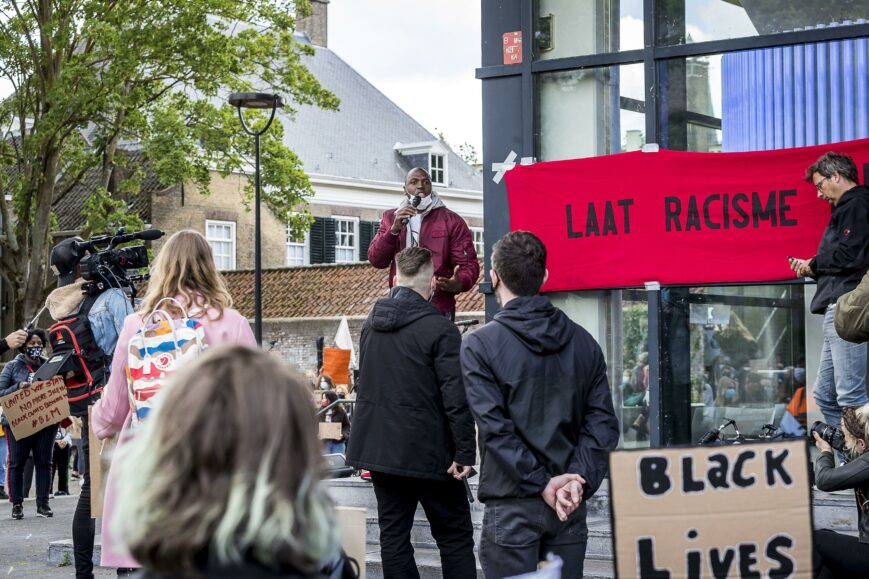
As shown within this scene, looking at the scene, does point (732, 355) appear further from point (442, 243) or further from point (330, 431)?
point (330, 431)

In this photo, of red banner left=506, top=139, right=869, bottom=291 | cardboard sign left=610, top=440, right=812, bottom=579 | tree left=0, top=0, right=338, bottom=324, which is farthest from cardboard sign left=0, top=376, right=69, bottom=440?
tree left=0, top=0, right=338, bottom=324

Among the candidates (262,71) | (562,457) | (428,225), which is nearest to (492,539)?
(562,457)

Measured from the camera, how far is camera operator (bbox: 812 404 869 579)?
5.62 meters

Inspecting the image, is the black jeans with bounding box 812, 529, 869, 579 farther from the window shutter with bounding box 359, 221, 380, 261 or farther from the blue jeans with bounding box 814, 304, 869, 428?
the window shutter with bounding box 359, 221, 380, 261

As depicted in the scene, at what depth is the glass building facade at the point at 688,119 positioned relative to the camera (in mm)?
8445

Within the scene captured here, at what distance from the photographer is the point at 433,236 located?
8.12 metres

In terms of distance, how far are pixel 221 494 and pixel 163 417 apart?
0.19m

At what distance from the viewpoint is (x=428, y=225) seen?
8.12 metres

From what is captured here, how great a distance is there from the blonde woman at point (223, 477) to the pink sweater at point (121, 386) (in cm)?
282

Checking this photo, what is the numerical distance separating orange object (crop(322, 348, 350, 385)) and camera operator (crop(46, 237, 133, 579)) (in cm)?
1513

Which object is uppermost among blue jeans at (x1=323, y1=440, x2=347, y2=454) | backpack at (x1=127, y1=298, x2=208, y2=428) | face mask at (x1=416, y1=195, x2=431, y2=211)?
face mask at (x1=416, y1=195, x2=431, y2=211)

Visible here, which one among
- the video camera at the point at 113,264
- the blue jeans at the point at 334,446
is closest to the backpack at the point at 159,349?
the video camera at the point at 113,264

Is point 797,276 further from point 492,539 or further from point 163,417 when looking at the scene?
point 163,417

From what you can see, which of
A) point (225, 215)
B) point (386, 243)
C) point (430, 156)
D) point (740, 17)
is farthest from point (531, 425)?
point (430, 156)
